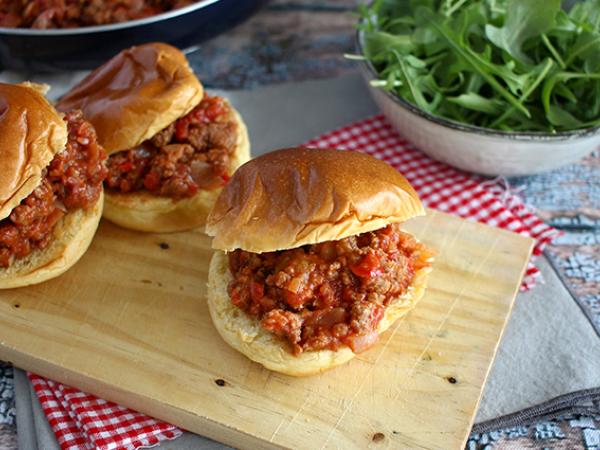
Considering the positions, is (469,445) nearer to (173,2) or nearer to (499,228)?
(499,228)

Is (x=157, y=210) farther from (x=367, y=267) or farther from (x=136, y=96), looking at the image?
(x=367, y=267)

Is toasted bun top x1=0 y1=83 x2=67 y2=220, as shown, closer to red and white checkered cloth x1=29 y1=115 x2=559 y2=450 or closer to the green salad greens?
red and white checkered cloth x1=29 y1=115 x2=559 y2=450

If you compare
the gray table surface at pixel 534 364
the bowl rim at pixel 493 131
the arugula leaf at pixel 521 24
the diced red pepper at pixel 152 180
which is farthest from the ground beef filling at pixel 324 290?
the arugula leaf at pixel 521 24

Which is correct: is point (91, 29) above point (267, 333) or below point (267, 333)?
above

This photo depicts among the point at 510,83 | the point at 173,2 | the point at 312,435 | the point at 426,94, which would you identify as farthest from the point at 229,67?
the point at 312,435

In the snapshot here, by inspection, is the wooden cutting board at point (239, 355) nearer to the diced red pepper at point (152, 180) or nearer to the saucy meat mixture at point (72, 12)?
the diced red pepper at point (152, 180)

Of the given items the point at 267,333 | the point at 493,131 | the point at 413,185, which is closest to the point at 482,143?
the point at 493,131
